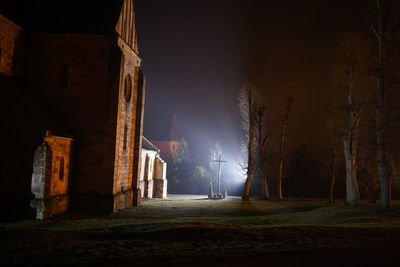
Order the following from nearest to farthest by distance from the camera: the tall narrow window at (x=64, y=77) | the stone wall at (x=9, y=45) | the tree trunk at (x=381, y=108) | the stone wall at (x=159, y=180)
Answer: the tree trunk at (x=381, y=108), the stone wall at (x=9, y=45), the tall narrow window at (x=64, y=77), the stone wall at (x=159, y=180)

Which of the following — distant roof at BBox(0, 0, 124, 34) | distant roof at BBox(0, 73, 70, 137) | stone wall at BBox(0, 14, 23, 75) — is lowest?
distant roof at BBox(0, 73, 70, 137)

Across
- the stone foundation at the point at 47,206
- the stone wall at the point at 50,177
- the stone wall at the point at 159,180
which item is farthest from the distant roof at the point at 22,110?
the stone wall at the point at 159,180

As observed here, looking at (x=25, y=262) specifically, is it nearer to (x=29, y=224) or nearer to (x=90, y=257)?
(x=90, y=257)

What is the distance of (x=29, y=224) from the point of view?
13797 mm

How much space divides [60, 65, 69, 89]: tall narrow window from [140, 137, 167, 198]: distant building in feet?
43.7

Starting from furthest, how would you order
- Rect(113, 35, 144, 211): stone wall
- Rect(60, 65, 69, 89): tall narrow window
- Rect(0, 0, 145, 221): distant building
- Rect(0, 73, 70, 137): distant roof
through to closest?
Rect(60, 65, 69, 89): tall narrow window
Rect(113, 35, 144, 211): stone wall
Rect(0, 0, 145, 221): distant building
Rect(0, 73, 70, 137): distant roof

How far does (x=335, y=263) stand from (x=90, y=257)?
15.7 ft

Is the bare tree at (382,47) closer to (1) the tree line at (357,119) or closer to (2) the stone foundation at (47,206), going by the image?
(1) the tree line at (357,119)

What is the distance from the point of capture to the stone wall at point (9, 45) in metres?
18.9

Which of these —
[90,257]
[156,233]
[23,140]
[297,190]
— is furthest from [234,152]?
[90,257]

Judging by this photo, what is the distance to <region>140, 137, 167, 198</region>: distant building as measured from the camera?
32562 millimetres

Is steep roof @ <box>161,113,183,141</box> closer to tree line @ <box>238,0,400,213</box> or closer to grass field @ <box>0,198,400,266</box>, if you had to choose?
tree line @ <box>238,0,400,213</box>

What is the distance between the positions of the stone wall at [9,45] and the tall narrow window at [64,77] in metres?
2.50

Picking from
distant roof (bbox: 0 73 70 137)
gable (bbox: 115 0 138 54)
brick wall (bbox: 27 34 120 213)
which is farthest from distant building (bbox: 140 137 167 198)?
distant roof (bbox: 0 73 70 137)
